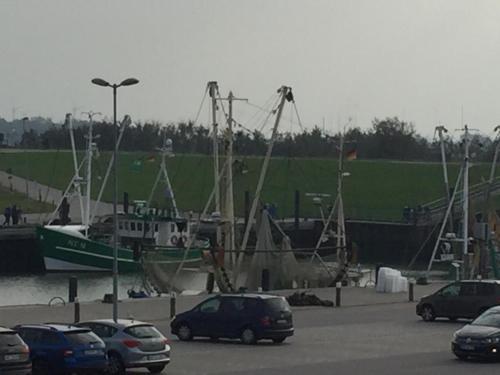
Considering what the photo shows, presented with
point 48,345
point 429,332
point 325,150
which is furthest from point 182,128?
point 48,345

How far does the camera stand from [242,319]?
37406 mm

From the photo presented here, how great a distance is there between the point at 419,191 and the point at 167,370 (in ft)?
377

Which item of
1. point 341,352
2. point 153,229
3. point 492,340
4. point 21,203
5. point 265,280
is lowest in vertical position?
point 341,352

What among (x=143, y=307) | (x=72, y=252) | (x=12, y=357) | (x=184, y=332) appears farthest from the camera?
(x=72, y=252)

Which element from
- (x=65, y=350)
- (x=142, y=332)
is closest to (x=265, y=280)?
(x=142, y=332)

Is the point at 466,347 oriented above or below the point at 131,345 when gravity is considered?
below

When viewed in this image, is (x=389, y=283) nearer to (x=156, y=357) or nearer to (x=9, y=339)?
(x=156, y=357)

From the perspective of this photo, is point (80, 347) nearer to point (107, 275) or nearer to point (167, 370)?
point (167, 370)

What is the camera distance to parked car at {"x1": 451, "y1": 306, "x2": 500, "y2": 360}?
108 ft

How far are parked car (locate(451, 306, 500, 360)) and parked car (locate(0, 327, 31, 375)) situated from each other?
11683 mm

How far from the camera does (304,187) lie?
146500 millimetres

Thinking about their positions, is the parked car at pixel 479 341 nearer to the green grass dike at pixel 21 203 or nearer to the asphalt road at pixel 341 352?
the asphalt road at pixel 341 352

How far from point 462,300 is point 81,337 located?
18.5 metres

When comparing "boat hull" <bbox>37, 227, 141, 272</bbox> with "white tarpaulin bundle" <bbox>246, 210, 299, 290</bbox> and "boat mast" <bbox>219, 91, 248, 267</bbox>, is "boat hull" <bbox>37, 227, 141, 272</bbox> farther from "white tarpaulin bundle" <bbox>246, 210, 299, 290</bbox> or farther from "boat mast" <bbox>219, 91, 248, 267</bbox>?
"white tarpaulin bundle" <bbox>246, 210, 299, 290</bbox>
